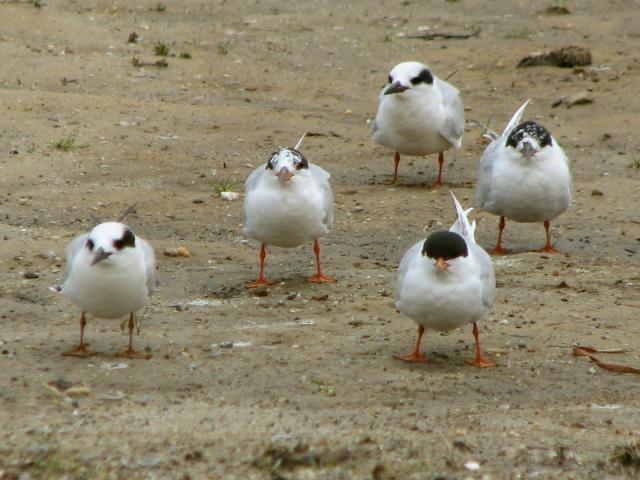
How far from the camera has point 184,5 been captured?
15.7m

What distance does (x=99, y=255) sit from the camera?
5906 millimetres

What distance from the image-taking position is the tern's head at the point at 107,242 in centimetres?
593

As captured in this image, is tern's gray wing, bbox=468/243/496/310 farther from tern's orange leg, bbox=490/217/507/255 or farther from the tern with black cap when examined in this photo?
tern's orange leg, bbox=490/217/507/255

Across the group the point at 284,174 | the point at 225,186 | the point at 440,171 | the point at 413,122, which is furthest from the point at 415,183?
the point at 284,174

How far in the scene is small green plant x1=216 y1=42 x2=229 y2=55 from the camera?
13480 mm

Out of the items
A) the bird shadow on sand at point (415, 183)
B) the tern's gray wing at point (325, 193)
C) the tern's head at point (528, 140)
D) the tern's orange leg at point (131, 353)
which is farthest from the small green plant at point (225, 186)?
the tern's orange leg at point (131, 353)

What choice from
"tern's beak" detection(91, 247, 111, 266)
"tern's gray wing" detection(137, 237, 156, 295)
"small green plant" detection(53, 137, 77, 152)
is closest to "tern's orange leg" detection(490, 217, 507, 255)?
"tern's gray wing" detection(137, 237, 156, 295)

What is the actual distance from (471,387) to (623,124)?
6134 mm

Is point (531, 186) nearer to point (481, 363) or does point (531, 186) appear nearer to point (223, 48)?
point (481, 363)

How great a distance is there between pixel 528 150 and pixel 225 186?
249cm

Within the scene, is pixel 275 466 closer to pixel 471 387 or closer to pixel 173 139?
pixel 471 387

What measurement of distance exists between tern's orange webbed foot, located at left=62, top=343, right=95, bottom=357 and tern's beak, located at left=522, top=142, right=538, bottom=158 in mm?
3418

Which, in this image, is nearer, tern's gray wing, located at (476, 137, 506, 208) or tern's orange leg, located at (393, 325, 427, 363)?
tern's orange leg, located at (393, 325, 427, 363)

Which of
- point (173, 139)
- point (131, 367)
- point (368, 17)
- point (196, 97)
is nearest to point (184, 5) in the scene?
point (368, 17)
